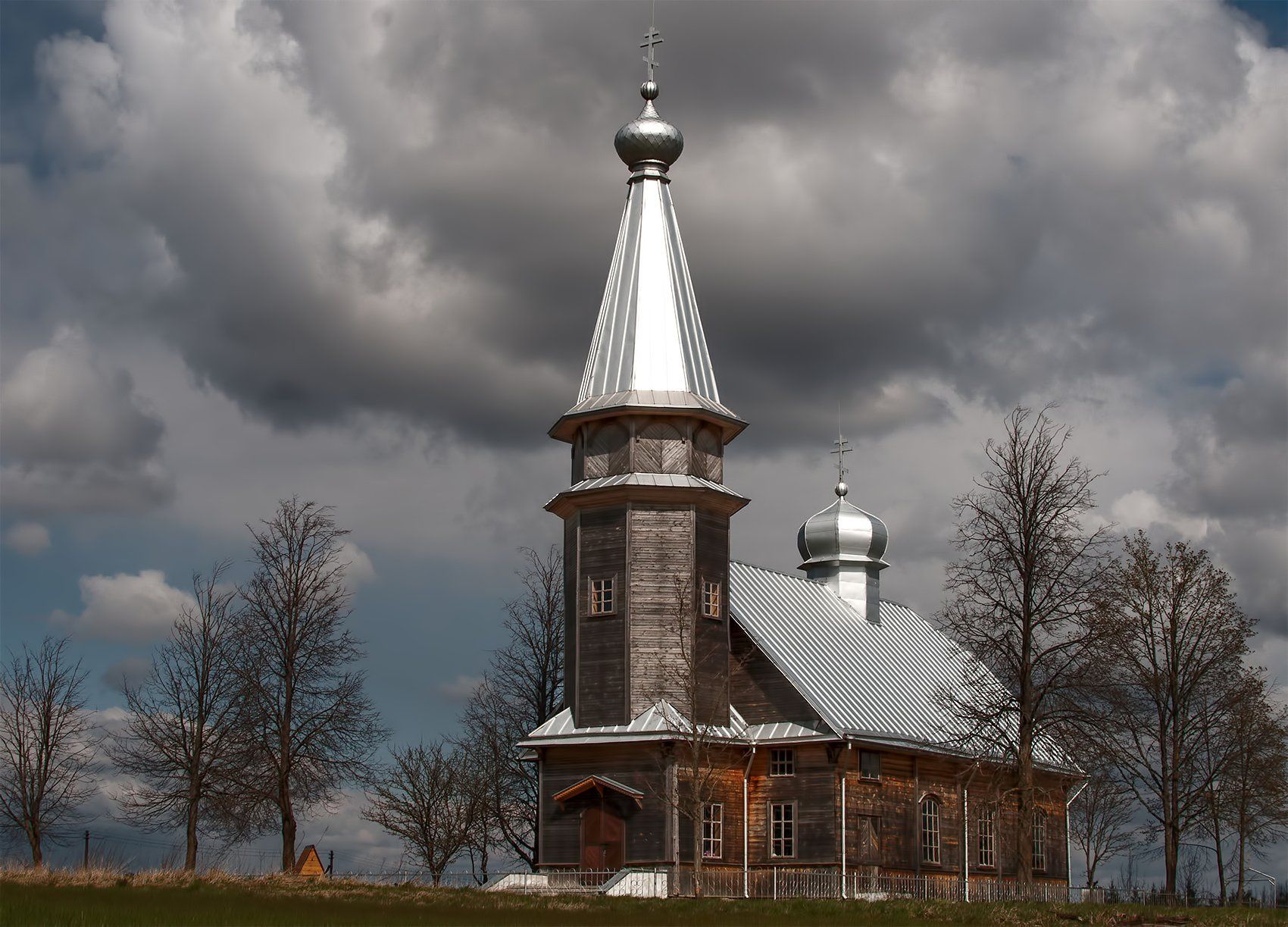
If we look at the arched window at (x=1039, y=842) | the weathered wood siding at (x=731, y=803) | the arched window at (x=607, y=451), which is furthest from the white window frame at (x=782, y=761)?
the arched window at (x=1039, y=842)

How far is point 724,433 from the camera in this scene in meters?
41.0

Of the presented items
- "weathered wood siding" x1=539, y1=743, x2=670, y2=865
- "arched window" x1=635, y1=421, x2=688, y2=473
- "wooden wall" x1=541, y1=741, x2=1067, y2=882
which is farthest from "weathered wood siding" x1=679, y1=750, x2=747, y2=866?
"arched window" x1=635, y1=421, x2=688, y2=473

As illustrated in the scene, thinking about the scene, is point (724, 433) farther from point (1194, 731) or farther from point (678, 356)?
point (1194, 731)

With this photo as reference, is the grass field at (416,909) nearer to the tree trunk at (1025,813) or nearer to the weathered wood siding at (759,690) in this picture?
the tree trunk at (1025,813)

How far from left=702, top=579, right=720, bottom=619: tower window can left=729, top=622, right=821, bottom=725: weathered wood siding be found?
0.96 meters

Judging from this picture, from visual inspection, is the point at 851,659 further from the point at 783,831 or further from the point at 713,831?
the point at 713,831

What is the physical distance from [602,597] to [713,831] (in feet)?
21.1

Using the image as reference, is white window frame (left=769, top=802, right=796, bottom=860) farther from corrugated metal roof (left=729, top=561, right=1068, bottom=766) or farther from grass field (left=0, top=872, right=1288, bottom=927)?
grass field (left=0, top=872, right=1288, bottom=927)

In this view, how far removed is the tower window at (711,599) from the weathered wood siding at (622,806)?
420cm

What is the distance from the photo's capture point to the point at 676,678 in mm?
38188

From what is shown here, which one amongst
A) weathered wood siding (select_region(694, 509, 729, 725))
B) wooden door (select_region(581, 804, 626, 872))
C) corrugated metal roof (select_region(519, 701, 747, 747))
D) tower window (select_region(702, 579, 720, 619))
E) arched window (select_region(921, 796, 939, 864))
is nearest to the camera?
corrugated metal roof (select_region(519, 701, 747, 747))

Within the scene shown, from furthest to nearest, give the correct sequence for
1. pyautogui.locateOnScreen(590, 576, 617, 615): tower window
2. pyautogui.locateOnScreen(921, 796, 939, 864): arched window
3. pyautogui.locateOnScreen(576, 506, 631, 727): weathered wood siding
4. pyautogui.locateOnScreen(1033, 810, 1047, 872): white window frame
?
pyautogui.locateOnScreen(1033, 810, 1047, 872): white window frame < pyautogui.locateOnScreen(921, 796, 939, 864): arched window < pyautogui.locateOnScreen(590, 576, 617, 615): tower window < pyautogui.locateOnScreen(576, 506, 631, 727): weathered wood siding

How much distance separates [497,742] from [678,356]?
1609cm

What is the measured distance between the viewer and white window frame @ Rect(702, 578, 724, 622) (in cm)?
3950
